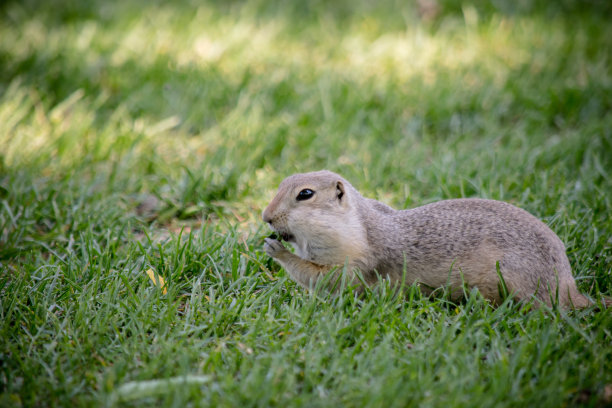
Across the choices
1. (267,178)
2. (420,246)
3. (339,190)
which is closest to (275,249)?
(339,190)

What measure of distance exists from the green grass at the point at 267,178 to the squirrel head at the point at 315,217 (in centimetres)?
25

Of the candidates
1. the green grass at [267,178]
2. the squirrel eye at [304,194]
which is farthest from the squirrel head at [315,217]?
the green grass at [267,178]

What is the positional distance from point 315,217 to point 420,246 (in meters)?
0.58

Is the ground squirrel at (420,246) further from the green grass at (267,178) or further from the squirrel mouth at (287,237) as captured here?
the green grass at (267,178)

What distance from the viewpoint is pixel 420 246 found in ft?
9.71

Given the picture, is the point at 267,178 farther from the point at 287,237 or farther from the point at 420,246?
the point at 420,246

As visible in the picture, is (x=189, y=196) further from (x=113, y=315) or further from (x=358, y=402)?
(x=358, y=402)

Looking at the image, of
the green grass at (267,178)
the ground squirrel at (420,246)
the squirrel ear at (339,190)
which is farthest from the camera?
the squirrel ear at (339,190)

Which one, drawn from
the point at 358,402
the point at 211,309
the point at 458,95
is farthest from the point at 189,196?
the point at 458,95

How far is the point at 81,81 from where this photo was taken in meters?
5.41

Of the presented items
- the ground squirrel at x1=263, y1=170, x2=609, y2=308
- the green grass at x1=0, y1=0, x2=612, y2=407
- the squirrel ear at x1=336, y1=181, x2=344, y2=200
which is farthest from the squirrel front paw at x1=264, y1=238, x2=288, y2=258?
the squirrel ear at x1=336, y1=181, x2=344, y2=200

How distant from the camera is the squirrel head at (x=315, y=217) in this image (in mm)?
2842

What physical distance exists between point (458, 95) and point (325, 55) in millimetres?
1614

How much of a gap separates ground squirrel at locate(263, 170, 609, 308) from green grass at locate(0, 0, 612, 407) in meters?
0.13
